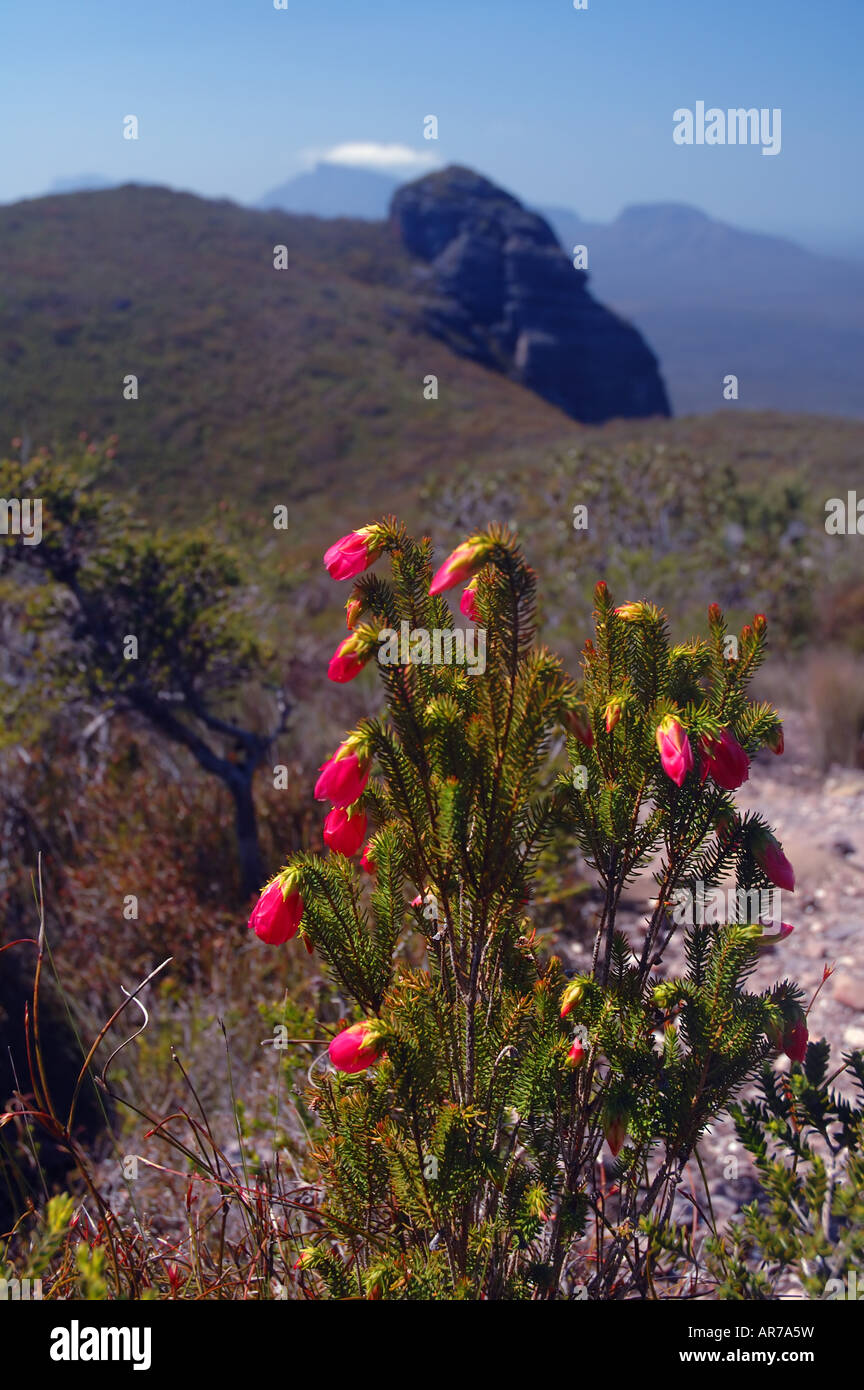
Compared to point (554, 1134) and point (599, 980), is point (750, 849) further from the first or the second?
point (554, 1134)

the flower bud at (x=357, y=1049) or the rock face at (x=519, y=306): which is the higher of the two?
the rock face at (x=519, y=306)

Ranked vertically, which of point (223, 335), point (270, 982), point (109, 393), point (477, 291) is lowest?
point (270, 982)

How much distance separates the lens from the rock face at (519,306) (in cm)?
4691

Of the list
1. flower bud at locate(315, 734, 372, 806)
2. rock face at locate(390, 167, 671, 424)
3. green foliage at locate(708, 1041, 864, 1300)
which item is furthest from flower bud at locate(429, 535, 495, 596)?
rock face at locate(390, 167, 671, 424)

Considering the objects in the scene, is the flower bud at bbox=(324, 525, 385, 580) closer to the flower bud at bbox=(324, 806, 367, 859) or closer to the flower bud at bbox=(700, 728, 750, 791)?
the flower bud at bbox=(324, 806, 367, 859)

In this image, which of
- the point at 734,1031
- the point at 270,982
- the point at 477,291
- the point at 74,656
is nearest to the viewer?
the point at 734,1031

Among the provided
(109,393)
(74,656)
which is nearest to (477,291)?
(109,393)

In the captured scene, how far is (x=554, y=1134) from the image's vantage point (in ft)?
4.00

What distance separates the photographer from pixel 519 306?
4959 centimetres

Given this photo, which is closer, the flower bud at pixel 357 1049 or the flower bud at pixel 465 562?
the flower bud at pixel 465 562

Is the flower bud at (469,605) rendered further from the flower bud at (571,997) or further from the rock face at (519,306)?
the rock face at (519,306)

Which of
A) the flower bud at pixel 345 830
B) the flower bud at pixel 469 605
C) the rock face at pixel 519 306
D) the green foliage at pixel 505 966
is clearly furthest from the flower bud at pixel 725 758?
the rock face at pixel 519 306

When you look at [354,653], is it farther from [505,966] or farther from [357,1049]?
[505,966]
